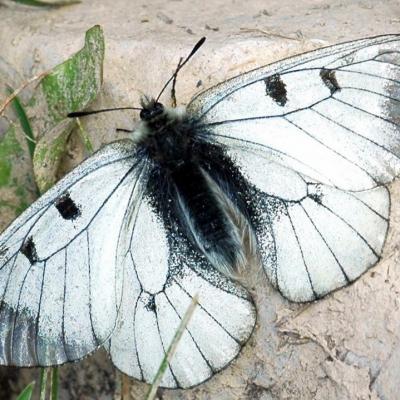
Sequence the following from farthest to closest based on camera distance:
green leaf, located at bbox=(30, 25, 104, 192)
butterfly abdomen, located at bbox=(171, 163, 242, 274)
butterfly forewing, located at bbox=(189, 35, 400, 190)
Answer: green leaf, located at bbox=(30, 25, 104, 192) < butterfly abdomen, located at bbox=(171, 163, 242, 274) < butterfly forewing, located at bbox=(189, 35, 400, 190)

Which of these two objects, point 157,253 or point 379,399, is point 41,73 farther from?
point 379,399

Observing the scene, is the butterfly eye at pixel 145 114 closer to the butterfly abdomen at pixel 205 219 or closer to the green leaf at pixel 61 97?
the butterfly abdomen at pixel 205 219

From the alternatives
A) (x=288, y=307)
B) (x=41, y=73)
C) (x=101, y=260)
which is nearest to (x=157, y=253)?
(x=101, y=260)

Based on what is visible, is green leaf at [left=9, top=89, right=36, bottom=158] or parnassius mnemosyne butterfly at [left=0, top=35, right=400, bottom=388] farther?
green leaf at [left=9, top=89, right=36, bottom=158]

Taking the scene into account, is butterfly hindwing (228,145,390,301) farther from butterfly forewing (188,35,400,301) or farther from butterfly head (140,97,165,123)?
butterfly head (140,97,165,123)

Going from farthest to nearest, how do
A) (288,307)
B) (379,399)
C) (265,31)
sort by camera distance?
1. (265,31)
2. (288,307)
3. (379,399)

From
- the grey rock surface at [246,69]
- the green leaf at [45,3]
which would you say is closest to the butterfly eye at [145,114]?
the grey rock surface at [246,69]

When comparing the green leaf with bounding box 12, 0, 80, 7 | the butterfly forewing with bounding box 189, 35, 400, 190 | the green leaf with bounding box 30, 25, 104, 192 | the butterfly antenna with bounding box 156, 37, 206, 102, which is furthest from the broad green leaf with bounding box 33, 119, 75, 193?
the butterfly forewing with bounding box 189, 35, 400, 190

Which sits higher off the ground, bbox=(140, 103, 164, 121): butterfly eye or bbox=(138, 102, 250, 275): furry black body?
bbox=(140, 103, 164, 121): butterfly eye
